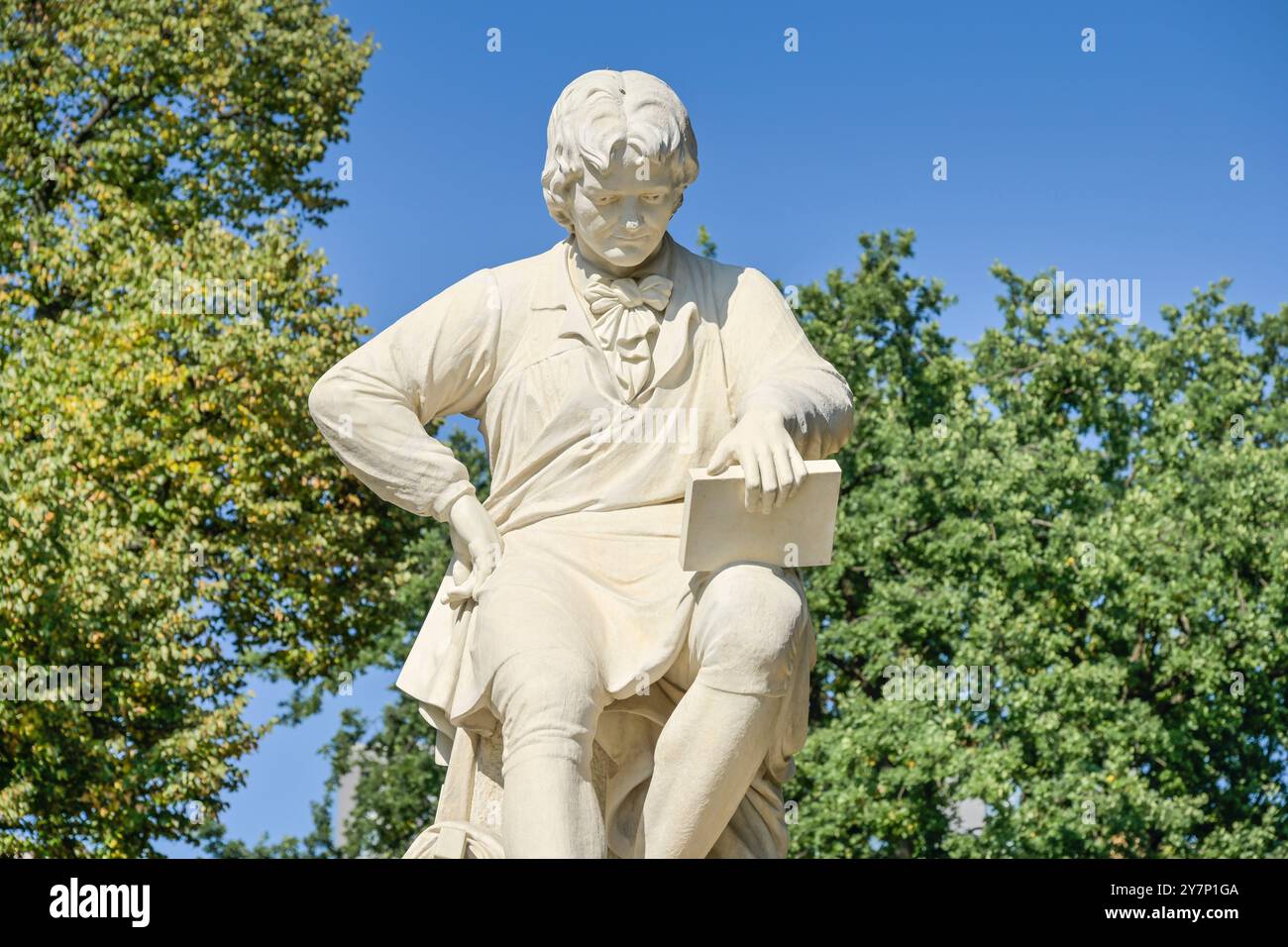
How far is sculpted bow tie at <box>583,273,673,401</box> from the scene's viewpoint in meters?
6.00

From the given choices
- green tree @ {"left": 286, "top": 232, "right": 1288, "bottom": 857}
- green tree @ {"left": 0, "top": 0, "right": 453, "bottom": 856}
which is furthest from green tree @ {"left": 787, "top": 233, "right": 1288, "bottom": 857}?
green tree @ {"left": 0, "top": 0, "right": 453, "bottom": 856}

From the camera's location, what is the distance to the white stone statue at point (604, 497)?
526 centimetres

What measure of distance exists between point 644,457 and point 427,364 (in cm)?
76

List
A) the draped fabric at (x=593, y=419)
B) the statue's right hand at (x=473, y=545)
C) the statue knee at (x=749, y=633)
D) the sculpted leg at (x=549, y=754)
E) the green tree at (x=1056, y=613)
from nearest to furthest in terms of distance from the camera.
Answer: the sculpted leg at (x=549, y=754), the statue knee at (x=749, y=633), the draped fabric at (x=593, y=419), the statue's right hand at (x=473, y=545), the green tree at (x=1056, y=613)

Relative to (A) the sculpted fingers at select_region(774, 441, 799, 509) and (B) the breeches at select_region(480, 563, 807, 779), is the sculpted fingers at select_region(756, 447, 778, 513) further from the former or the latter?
(B) the breeches at select_region(480, 563, 807, 779)

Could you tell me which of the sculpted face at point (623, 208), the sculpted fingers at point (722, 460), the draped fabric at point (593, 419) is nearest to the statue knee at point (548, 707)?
the draped fabric at point (593, 419)

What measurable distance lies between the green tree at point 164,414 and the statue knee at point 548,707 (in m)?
9.94

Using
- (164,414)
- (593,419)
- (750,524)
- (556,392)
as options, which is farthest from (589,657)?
(164,414)

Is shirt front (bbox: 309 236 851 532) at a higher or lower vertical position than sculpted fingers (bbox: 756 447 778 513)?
higher

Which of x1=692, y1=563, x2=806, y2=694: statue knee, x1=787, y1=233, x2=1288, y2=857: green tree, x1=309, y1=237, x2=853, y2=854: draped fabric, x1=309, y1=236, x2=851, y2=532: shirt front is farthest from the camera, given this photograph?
x1=787, y1=233, x2=1288, y2=857: green tree

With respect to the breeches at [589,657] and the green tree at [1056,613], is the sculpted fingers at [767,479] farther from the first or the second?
the green tree at [1056,613]
